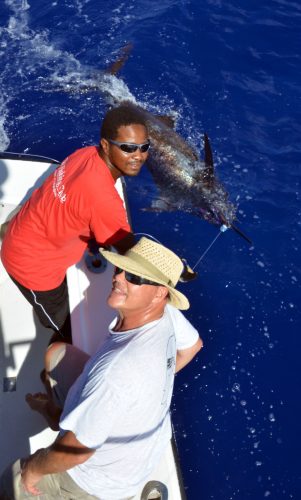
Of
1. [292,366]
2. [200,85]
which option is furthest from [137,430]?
[200,85]

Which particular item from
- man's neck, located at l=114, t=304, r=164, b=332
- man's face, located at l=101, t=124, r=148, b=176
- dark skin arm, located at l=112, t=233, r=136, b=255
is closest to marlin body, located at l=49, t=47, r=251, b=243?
man's face, located at l=101, t=124, r=148, b=176

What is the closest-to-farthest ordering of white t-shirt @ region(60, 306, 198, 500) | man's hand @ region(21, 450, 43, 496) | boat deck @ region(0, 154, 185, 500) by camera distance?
1. white t-shirt @ region(60, 306, 198, 500)
2. man's hand @ region(21, 450, 43, 496)
3. boat deck @ region(0, 154, 185, 500)

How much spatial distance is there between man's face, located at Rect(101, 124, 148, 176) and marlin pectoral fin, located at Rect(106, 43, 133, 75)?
4.70m

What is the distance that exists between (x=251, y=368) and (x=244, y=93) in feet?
14.3

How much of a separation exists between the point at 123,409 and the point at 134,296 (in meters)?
0.50

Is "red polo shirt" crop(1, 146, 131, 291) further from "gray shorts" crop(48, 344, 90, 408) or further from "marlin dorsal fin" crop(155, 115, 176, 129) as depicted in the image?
"marlin dorsal fin" crop(155, 115, 176, 129)

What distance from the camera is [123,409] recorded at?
200cm

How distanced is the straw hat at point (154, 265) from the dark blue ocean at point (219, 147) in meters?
2.25

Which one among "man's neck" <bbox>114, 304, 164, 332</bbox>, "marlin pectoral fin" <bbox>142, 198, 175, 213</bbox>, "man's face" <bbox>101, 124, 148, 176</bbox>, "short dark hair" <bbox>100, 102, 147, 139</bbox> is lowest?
"marlin pectoral fin" <bbox>142, 198, 175, 213</bbox>

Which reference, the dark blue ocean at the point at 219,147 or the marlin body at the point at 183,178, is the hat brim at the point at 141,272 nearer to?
the dark blue ocean at the point at 219,147

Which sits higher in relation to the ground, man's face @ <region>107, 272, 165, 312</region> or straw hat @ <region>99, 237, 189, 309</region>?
straw hat @ <region>99, 237, 189, 309</region>

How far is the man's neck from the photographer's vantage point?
2.22 m

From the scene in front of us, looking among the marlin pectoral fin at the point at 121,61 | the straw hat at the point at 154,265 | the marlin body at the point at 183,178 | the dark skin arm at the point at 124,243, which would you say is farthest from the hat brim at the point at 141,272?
the marlin pectoral fin at the point at 121,61

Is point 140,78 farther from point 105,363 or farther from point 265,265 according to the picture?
point 105,363
